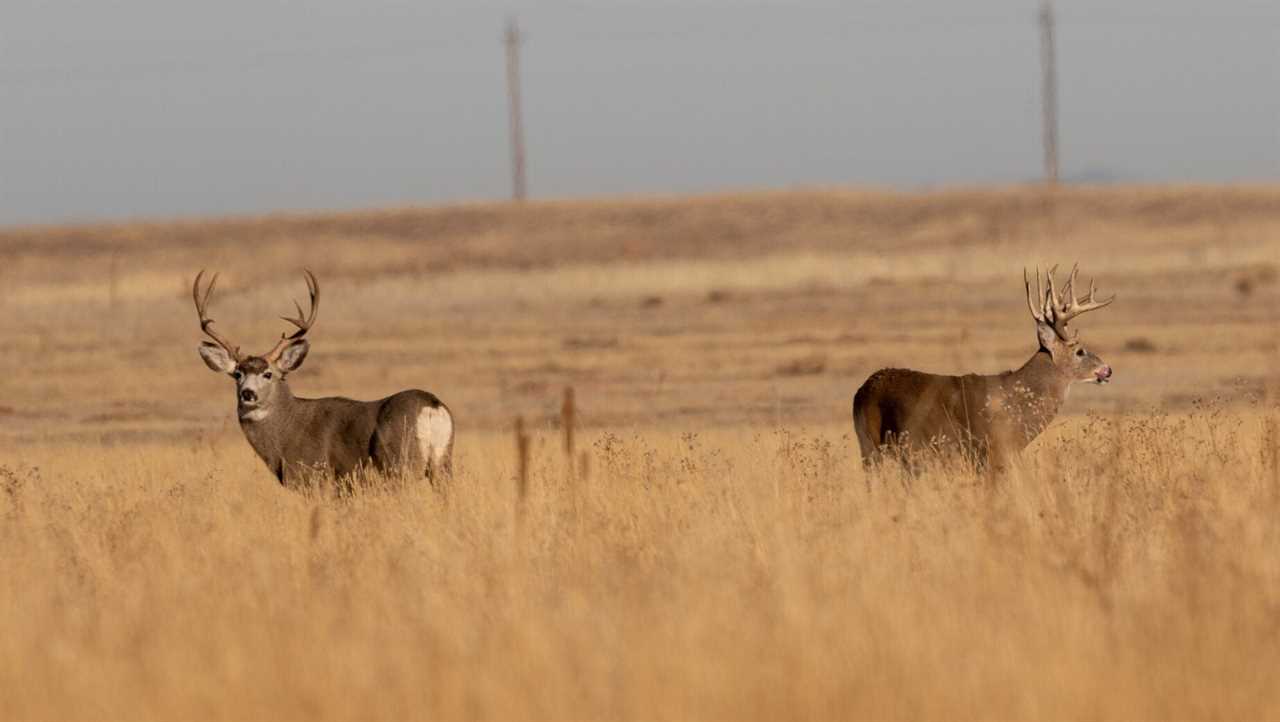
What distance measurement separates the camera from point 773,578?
8.94 metres

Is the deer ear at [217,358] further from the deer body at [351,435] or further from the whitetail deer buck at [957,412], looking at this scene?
the whitetail deer buck at [957,412]

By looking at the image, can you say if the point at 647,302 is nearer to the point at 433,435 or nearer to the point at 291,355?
the point at 291,355

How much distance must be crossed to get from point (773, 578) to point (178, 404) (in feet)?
64.3

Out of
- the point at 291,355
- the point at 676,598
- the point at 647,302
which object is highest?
the point at 647,302

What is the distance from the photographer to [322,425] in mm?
14461

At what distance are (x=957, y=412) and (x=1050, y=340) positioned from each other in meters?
1.24

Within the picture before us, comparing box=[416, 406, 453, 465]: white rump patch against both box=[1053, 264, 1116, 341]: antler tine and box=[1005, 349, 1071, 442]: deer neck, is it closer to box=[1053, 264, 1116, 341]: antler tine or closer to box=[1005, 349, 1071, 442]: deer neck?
box=[1005, 349, 1071, 442]: deer neck

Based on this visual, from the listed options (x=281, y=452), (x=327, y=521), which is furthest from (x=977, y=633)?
(x=281, y=452)

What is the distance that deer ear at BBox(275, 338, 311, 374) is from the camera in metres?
14.8

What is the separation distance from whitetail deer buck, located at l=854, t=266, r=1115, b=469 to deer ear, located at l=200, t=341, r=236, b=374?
4.25 m

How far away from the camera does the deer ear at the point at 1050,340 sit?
581 inches

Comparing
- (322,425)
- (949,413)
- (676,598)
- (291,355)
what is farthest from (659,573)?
(291,355)

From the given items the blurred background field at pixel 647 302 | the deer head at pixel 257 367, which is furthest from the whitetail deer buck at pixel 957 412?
the deer head at pixel 257 367

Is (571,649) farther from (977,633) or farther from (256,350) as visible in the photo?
(256,350)
